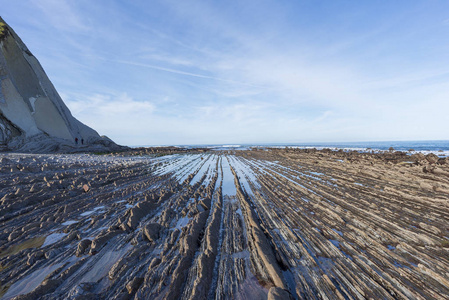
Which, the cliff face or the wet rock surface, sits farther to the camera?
the cliff face

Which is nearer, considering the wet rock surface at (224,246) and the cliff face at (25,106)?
the wet rock surface at (224,246)

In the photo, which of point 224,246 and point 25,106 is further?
point 25,106

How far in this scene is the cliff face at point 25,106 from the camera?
2858cm

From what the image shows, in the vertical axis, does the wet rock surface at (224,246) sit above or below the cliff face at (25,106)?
below

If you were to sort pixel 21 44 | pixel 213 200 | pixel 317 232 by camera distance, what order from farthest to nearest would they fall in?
1. pixel 21 44
2. pixel 213 200
3. pixel 317 232

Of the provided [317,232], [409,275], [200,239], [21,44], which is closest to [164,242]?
[200,239]

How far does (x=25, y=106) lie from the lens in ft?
101

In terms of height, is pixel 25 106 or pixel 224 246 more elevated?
pixel 25 106

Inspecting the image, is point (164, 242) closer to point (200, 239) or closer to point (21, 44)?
point (200, 239)

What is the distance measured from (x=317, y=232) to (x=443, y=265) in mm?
2512

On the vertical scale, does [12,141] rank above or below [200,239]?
above

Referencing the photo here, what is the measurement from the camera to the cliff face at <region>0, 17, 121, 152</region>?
2858 centimetres

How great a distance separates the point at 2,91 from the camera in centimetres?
2867

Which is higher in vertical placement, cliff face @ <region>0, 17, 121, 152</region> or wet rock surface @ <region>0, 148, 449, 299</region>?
cliff face @ <region>0, 17, 121, 152</region>
